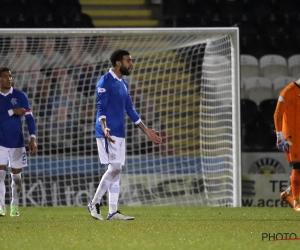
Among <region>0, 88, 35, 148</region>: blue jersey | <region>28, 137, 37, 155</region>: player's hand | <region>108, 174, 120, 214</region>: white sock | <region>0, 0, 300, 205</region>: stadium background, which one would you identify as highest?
<region>0, 0, 300, 205</region>: stadium background

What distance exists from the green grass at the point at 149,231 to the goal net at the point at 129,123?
3.16 meters

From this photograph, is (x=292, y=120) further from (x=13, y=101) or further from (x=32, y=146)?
(x=13, y=101)

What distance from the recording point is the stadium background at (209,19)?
47.5 feet

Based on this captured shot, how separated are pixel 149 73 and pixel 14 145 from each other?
13.1 ft

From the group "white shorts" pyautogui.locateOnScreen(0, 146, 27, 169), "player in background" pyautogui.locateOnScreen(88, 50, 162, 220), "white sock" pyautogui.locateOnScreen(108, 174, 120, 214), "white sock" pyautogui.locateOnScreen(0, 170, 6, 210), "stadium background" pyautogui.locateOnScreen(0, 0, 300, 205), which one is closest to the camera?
"player in background" pyautogui.locateOnScreen(88, 50, 162, 220)

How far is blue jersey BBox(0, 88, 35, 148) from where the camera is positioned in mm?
9094

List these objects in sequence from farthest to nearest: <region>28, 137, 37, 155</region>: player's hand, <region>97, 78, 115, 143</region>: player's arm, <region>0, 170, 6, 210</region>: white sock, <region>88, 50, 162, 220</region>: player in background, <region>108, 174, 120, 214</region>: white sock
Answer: <region>0, 170, 6, 210</region>: white sock
<region>28, 137, 37, 155</region>: player's hand
<region>108, 174, 120, 214</region>: white sock
<region>88, 50, 162, 220</region>: player in background
<region>97, 78, 115, 143</region>: player's arm

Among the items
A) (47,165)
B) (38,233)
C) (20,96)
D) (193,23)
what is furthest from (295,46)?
(38,233)

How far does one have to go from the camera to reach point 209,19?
1519 centimetres

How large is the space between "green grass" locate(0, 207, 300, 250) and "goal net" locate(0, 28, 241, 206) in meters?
3.16

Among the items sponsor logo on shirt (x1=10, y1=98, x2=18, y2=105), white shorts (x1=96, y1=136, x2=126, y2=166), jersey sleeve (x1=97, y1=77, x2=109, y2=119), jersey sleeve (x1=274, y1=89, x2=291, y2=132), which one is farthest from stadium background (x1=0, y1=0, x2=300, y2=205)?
jersey sleeve (x1=97, y1=77, x2=109, y2=119)

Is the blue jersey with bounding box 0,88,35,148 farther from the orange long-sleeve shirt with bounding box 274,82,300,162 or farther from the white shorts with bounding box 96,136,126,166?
the orange long-sleeve shirt with bounding box 274,82,300,162

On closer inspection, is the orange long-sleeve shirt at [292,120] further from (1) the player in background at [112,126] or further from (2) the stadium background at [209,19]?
(2) the stadium background at [209,19]

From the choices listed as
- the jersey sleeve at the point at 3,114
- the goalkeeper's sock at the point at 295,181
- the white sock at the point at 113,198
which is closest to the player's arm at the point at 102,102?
the white sock at the point at 113,198
